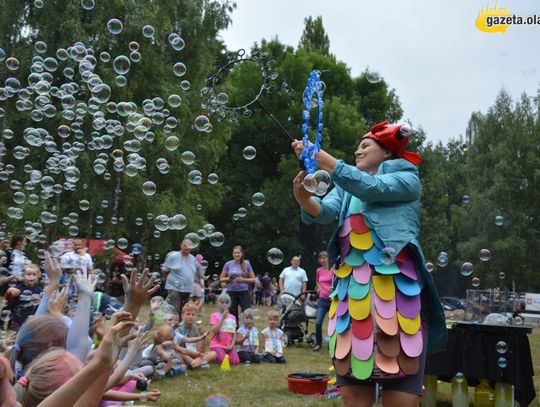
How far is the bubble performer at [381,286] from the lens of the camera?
8.23 feet

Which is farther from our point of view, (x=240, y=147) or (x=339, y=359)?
(x=240, y=147)

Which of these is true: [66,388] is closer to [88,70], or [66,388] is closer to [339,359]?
[339,359]

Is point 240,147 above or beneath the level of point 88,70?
above

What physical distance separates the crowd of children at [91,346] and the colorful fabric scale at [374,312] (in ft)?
2.87

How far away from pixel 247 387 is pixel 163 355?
952mm

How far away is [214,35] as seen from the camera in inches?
855

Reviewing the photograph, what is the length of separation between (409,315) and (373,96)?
105 ft

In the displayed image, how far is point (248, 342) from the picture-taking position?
8.26 metres

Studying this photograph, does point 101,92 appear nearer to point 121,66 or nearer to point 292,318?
point 121,66

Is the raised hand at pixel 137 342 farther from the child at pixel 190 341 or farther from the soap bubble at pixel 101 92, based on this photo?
the child at pixel 190 341

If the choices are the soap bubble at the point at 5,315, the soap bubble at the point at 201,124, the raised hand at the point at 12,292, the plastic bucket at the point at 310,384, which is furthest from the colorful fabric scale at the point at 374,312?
the soap bubble at the point at 5,315

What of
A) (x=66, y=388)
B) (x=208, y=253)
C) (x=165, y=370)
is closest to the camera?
(x=66, y=388)

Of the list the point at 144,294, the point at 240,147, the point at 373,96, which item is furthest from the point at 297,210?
the point at 144,294

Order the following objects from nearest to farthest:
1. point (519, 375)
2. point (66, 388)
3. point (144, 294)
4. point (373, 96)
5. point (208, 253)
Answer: point (66, 388) → point (144, 294) → point (519, 375) → point (208, 253) → point (373, 96)
